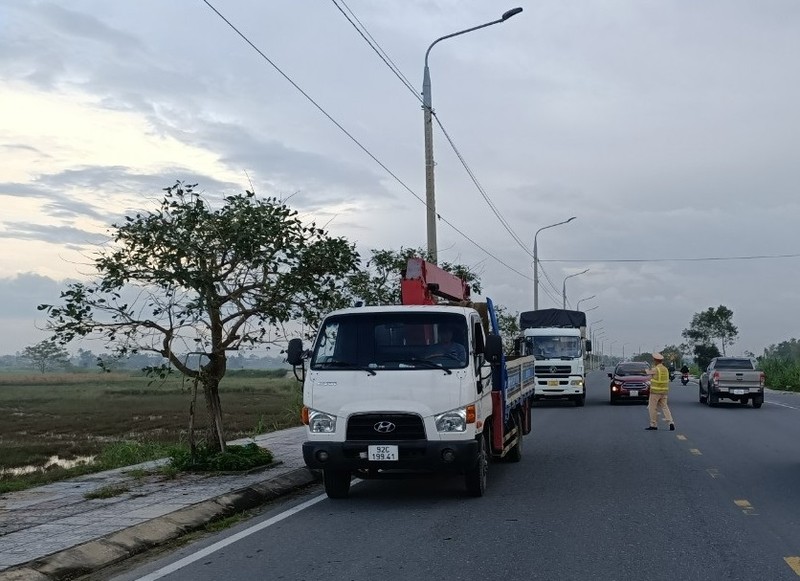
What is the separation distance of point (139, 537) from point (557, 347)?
24.9m

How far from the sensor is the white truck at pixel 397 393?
10.2 m

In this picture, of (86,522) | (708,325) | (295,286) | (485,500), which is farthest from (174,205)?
(708,325)

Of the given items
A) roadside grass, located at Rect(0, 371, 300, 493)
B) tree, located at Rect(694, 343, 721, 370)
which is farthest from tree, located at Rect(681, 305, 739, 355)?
roadside grass, located at Rect(0, 371, 300, 493)

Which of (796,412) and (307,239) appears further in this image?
(796,412)

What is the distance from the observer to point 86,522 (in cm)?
916

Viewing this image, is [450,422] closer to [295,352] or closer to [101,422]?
[295,352]

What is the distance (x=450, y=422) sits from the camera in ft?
33.6

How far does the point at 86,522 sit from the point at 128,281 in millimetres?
4072

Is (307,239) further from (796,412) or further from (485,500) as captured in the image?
(796,412)

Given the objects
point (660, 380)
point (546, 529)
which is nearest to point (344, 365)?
point (546, 529)

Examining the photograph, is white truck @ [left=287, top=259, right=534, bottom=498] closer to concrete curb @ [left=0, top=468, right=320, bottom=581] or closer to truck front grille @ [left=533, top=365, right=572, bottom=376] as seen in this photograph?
concrete curb @ [left=0, top=468, right=320, bottom=581]

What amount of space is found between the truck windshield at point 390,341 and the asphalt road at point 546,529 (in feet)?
5.37

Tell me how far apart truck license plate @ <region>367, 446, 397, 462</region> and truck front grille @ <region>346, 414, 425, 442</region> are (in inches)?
4.0

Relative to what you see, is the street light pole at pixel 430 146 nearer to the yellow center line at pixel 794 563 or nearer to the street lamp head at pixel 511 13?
the street lamp head at pixel 511 13
